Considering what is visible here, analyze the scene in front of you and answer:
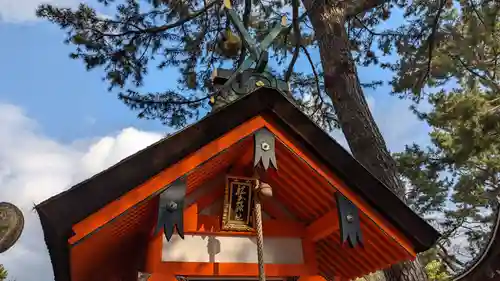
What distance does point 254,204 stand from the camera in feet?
11.1

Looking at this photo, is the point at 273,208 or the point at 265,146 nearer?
the point at 265,146

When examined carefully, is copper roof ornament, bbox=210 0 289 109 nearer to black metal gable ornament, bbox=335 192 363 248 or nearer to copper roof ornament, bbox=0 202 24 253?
black metal gable ornament, bbox=335 192 363 248

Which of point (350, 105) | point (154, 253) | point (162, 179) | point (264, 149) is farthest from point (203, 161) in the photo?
point (350, 105)

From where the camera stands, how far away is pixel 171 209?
2723mm

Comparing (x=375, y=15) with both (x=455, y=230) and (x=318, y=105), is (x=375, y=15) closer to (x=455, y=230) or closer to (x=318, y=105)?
(x=318, y=105)

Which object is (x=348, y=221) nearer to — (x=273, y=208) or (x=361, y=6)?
(x=273, y=208)

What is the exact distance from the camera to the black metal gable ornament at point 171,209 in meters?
2.69

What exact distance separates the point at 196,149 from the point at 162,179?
293mm

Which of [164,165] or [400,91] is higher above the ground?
[400,91]

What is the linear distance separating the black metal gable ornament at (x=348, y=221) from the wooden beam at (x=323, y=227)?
21cm

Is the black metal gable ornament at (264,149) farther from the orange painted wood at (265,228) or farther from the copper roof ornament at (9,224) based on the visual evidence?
the copper roof ornament at (9,224)

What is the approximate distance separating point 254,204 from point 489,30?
17.7 feet

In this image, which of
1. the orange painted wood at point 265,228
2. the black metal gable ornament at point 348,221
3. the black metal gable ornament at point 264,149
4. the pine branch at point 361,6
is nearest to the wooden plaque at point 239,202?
the orange painted wood at point 265,228

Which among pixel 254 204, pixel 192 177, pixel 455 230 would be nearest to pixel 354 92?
pixel 254 204
